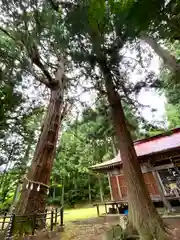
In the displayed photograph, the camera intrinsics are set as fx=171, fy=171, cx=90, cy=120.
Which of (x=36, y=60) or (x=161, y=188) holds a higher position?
(x=36, y=60)

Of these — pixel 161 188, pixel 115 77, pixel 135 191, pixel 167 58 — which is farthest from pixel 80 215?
pixel 167 58

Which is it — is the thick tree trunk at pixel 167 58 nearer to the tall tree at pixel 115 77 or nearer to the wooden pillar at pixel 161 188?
the tall tree at pixel 115 77

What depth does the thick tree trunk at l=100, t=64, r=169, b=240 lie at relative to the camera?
3.93 meters

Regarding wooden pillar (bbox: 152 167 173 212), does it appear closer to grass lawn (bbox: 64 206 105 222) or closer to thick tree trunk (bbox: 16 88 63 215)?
grass lawn (bbox: 64 206 105 222)

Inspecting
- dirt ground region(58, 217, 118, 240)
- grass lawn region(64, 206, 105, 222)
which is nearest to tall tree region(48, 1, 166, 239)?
dirt ground region(58, 217, 118, 240)

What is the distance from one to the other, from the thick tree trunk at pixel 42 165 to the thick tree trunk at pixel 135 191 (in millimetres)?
2740

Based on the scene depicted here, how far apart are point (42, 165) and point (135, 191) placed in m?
3.25

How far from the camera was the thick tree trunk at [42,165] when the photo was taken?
527cm

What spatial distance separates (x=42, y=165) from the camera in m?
5.97

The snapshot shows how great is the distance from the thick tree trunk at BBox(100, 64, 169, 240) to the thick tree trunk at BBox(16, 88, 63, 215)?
108 inches

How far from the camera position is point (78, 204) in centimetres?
1920

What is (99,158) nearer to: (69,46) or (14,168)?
A: (14,168)

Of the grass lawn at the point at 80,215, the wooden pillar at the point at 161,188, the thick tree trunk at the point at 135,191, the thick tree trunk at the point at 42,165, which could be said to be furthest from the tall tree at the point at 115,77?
the grass lawn at the point at 80,215

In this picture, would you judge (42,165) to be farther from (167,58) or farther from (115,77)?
(167,58)
